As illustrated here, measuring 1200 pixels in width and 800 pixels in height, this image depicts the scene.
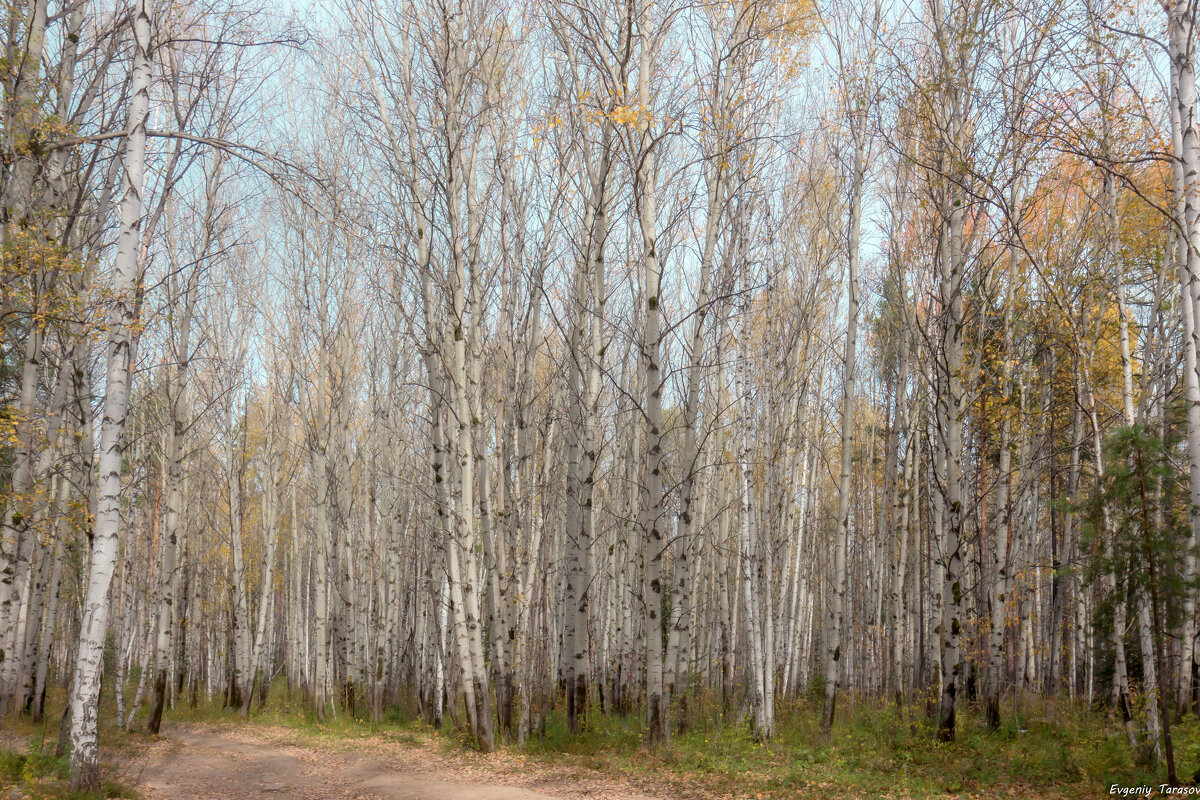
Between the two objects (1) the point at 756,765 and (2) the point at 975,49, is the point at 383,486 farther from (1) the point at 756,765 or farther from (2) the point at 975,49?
(2) the point at 975,49

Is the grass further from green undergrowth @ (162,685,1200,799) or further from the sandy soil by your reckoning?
the sandy soil

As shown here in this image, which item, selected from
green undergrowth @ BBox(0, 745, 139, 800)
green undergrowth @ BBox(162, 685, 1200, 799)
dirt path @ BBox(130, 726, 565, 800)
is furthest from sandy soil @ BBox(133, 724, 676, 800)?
→ green undergrowth @ BBox(0, 745, 139, 800)

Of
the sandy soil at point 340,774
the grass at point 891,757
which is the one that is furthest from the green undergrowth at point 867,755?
the sandy soil at point 340,774

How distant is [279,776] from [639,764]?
4688 millimetres

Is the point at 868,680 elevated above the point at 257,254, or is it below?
below

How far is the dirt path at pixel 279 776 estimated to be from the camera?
7.49m

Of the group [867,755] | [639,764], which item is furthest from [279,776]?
[867,755]

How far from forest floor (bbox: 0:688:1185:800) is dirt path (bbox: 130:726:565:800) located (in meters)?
→ 0.03

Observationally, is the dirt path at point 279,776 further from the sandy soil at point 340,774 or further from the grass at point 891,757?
the grass at point 891,757

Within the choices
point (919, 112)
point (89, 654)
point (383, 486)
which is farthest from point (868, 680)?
point (89, 654)

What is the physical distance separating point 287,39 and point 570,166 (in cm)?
506

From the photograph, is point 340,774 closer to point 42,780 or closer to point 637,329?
point 42,780

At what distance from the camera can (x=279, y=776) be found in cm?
914

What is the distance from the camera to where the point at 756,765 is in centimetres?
827
